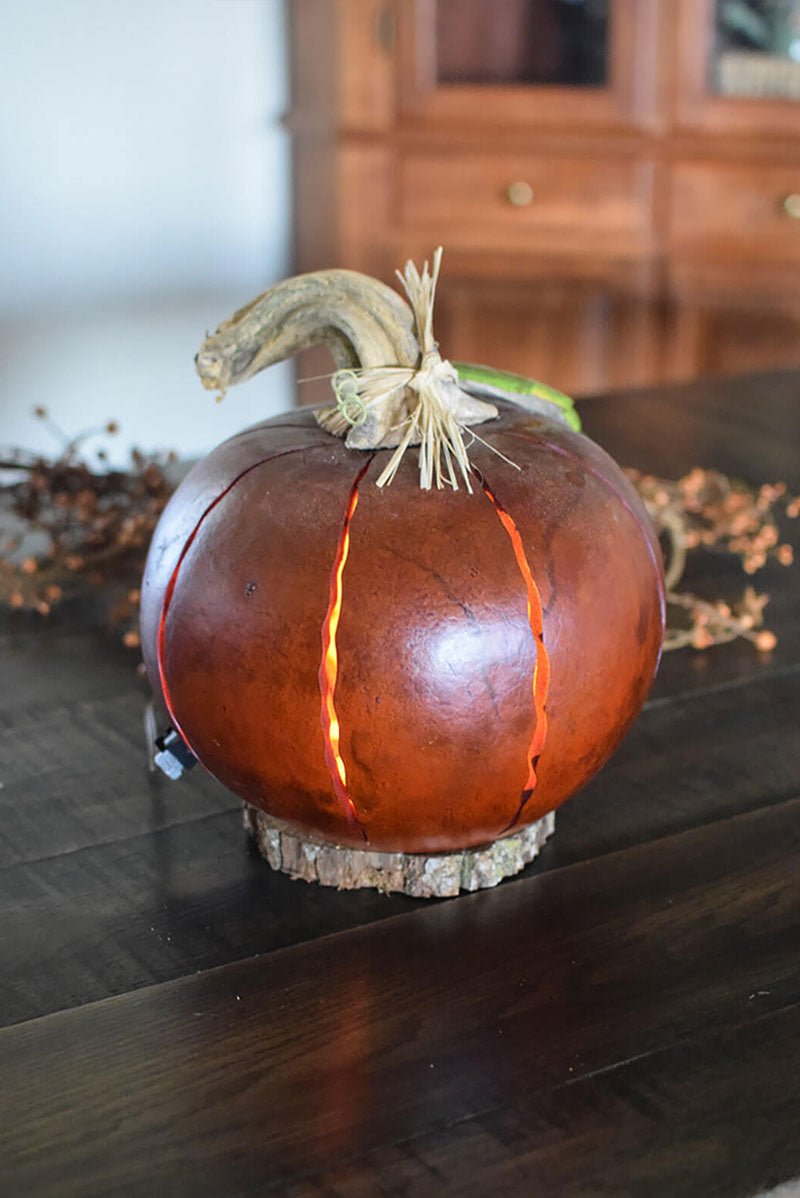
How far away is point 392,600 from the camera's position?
0.56 meters

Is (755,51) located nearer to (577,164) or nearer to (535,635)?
(577,164)

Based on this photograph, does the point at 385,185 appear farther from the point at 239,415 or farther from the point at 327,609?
the point at 327,609

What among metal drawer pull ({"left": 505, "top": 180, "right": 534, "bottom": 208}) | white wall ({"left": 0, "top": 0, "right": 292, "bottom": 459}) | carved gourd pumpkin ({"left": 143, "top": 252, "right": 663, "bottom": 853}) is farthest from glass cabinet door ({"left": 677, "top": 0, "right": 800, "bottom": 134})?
carved gourd pumpkin ({"left": 143, "top": 252, "right": 663, "bottom": 853})

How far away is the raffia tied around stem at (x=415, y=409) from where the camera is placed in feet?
1.95

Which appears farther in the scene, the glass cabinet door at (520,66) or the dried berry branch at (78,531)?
the glass cabinet door at (520,66)

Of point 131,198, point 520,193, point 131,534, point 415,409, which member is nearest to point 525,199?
point 520,193

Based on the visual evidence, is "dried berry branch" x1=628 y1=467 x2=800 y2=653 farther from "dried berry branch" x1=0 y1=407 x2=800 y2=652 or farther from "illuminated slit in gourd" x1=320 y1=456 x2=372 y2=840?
"illuminated slit in gourd" x1=320 y1=456 x2=372 y2=840

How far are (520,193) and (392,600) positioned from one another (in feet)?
6.62

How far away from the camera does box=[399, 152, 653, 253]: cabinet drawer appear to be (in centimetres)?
240

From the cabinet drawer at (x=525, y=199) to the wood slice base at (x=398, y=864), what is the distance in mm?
1929

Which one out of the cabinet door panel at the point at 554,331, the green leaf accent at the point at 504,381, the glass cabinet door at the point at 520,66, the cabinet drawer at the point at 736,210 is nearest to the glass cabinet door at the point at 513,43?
the glass cabinet door at the point at 520,66

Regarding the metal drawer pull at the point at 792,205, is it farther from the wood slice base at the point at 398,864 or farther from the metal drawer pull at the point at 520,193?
the wood slice base at the point at 398,864

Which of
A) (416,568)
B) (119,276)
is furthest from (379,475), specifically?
(119,276)

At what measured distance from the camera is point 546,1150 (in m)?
0.50
